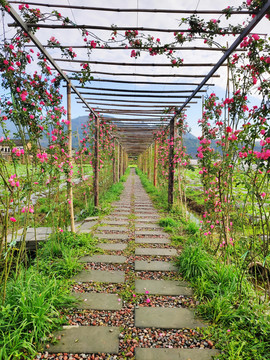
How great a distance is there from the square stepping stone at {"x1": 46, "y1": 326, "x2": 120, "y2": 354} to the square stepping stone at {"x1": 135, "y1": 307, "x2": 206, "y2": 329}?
241mm

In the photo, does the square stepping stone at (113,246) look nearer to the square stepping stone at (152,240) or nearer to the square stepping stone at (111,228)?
the square stepping stone at (152,240)

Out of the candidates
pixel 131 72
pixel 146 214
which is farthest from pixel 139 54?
pixel 146 214

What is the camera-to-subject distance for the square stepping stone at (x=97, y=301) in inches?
75.4

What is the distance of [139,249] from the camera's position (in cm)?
323

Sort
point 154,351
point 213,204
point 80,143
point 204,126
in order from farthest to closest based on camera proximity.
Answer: point 80,143 < point 204,126 < point 213,204 < point 154,351

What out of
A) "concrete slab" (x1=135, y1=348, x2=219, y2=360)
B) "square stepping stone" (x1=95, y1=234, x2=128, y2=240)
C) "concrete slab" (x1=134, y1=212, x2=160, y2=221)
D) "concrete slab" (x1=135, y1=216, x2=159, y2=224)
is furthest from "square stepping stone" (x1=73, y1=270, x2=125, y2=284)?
"concrete slab" (x1=134, y1=212, x2=160, y2=221)

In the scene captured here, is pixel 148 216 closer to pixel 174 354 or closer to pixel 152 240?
pixel 152 240

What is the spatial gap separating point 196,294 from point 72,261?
57.2 inches

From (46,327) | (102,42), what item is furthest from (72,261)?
(102,42)

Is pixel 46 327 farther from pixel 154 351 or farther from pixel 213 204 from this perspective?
pixel 213 204

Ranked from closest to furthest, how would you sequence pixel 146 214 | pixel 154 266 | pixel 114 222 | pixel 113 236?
pixel 154 266
pixel 113 236
pixel 114 222
pixel 146 214

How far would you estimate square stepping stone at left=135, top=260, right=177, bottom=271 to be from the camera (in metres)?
2.64

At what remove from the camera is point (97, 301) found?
2.00m

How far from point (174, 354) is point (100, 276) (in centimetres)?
120
